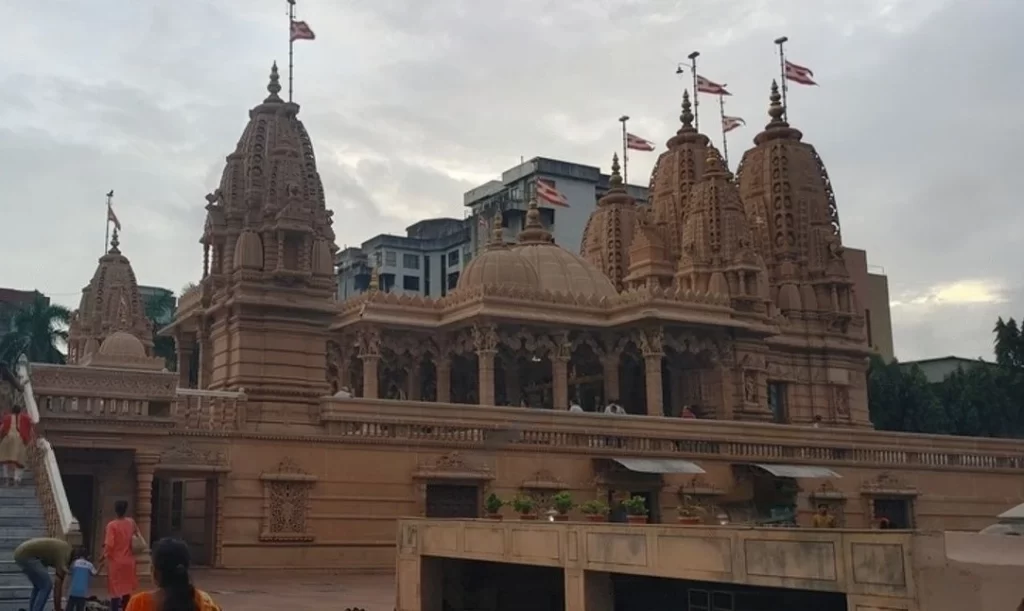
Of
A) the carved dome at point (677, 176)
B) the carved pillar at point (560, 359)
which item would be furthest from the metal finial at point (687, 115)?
the carved pillar at point (560, 359)

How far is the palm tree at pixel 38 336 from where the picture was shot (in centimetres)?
5650

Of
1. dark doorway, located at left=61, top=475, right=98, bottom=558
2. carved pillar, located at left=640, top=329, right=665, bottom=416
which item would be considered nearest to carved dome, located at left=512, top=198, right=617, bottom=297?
carved pillar, located at left=640, top=329, right=665, bottom=416

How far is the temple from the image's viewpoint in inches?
986

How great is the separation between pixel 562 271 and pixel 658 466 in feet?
43.5

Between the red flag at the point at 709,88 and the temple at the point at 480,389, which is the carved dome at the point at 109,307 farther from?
the red flag at the point at 709,88

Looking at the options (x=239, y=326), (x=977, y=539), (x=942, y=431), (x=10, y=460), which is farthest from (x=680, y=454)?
(x=942, y=431)

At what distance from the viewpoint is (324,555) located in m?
25.8

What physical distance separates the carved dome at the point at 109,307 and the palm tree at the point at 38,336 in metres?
11.2

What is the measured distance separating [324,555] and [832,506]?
15.5 m

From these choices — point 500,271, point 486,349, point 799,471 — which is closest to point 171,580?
→ point 799,471

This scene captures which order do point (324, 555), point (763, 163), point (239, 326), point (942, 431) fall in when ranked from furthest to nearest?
point (942, 431)
point (763, 163)
point (239, 326)
point (324, 555)

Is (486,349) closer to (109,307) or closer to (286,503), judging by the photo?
(286,503)

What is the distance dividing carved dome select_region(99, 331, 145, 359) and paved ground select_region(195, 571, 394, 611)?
14466 mm

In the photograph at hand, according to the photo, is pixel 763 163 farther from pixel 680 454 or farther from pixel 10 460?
pixel 10 460
